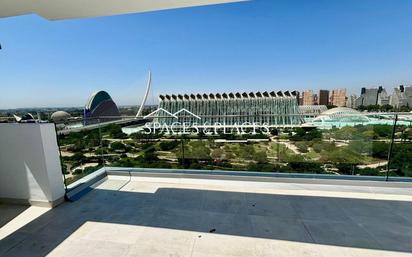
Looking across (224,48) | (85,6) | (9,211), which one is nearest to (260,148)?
(85,6)

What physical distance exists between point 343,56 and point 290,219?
2692cm

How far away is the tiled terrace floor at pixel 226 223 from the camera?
154 cm

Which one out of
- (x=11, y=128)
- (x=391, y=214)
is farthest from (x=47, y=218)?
(x=391, y=214)

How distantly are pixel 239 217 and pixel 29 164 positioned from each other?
229cm

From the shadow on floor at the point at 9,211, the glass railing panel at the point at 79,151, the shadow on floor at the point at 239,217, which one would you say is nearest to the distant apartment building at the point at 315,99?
the shadow on floor at the point at 239,217

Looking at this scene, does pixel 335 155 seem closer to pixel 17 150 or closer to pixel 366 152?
pixel 366 152

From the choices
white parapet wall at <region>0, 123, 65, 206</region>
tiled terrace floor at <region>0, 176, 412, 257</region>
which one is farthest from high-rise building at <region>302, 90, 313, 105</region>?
white parapet wall at <region>0, 123, 65, 206</region>

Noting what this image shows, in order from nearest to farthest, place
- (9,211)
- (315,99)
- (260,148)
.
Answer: (9,211), (260,148), (315,99)

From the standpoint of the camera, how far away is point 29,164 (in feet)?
7.24

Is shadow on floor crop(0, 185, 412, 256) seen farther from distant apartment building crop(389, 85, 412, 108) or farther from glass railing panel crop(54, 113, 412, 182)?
distant apartment building crop(389, 85, 412, 108)

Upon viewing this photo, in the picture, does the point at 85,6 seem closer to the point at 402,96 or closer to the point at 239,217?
the point at 239,217

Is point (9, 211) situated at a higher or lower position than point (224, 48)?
lower

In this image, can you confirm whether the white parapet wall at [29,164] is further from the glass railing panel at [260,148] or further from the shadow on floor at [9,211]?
the glass railing panel at [260,148]

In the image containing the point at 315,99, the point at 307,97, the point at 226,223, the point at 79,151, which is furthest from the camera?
the point at 307,97
